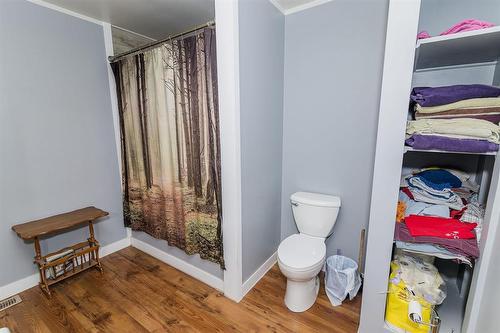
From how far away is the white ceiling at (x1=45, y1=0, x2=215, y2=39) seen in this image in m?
1.84

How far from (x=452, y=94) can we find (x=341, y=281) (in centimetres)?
144

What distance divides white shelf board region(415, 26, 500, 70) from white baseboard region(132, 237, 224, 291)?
2.09m

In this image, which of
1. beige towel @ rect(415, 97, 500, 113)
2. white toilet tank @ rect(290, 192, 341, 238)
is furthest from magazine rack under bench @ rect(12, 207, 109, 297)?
beige towel @ rect(415, 97, 500, 113)

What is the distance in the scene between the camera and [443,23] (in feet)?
4.65

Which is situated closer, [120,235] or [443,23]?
[443,23]

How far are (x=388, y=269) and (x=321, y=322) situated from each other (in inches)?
26.4

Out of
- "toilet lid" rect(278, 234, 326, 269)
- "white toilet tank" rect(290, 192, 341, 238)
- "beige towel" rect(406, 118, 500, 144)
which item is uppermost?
"beige towel" rect(406, 118, 500, 144)

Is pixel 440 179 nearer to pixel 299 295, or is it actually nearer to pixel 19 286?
pixel 299 295

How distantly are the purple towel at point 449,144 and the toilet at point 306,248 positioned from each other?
0.79 meters

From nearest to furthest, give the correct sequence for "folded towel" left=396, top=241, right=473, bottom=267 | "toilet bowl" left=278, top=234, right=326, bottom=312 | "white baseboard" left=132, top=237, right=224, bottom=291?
"folded towel" left=396, top=241, right=473, bottom=267 → "toilet bowl" left=278, top=234, right=326, bottom=312 → "white baseboard" left=132, top=237, right=224, bottom=291

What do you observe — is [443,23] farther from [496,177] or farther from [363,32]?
[496,177]

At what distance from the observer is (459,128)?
1.08m

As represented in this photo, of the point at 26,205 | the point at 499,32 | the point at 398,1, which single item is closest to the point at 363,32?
the point at 398,1

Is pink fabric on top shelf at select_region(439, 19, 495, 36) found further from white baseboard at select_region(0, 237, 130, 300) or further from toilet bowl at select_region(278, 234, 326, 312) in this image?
white baseboard at select_region(0, 237, 130, 300)
